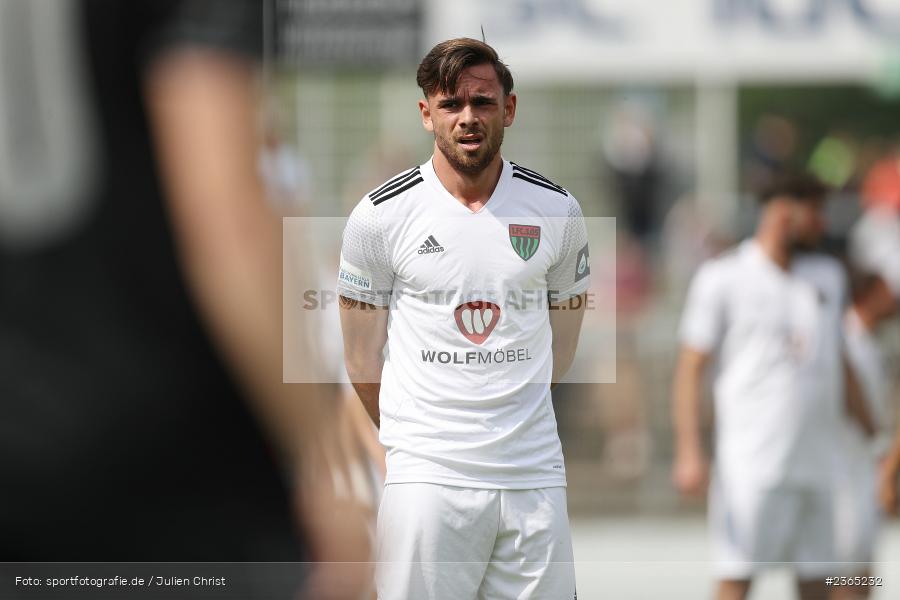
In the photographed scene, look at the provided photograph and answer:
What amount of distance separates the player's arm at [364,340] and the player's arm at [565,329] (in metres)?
0.49

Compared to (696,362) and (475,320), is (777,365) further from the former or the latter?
(475,320)

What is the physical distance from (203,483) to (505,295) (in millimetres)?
1740

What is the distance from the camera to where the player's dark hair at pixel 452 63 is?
3.79 m

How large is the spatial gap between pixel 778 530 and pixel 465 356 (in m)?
2.88

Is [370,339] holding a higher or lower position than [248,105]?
lower

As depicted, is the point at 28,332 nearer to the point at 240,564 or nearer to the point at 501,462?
the point at 240,564

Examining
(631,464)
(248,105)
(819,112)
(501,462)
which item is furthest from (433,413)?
(819,112)

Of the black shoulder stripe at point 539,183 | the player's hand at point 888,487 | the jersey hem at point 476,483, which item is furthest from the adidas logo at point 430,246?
the player's hand at point 888,487

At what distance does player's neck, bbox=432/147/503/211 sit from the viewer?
12.9ft

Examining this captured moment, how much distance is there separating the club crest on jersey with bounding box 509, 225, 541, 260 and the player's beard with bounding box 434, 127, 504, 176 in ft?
0.61

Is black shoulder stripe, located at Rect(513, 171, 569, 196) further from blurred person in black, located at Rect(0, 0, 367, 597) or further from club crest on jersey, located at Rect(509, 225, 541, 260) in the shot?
blurred person in black, located at Rect(0, 0, 367, 597)

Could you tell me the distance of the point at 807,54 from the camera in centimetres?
1048

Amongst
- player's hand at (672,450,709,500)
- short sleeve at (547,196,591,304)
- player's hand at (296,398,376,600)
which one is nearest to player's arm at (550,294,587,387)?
short sleeve at (547,196,591,304)

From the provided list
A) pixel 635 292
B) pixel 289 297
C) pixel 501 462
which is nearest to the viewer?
pixel 289 297
